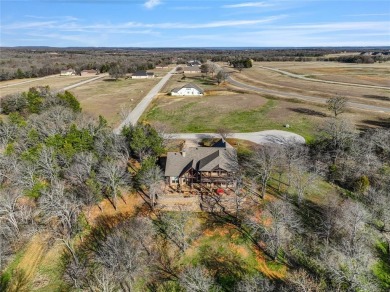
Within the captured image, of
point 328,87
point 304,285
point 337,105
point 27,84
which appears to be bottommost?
point 304,285

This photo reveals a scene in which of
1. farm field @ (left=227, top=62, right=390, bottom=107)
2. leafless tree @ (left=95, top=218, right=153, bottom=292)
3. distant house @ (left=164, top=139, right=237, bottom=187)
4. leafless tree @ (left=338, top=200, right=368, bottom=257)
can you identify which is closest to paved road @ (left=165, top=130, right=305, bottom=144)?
distant house @ (left=164, top=139, right=237, bottom=187)

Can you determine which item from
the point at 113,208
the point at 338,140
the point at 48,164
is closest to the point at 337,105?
the point at 338,140

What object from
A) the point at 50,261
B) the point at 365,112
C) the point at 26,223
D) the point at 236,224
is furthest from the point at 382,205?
the point at 365,112

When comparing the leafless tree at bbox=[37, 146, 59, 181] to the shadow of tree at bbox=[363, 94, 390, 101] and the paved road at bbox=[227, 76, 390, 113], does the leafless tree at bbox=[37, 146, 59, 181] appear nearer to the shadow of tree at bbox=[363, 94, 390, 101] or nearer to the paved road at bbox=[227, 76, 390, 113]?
the paved road at bbox=[227, 76, 390, 113]

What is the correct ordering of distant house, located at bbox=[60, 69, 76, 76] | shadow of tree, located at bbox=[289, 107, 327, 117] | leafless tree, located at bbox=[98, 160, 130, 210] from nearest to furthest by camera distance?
leafless tree, located at bbox=[98, 160, 130, 210], shadow of tree, located at bbox=[289, 107, 327, 117], distant house, located at bbox=[60, 69, 76, 76]

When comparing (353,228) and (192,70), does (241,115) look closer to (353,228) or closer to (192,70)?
(353,228)

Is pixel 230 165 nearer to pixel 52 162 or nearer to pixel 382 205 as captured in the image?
pixel 382 205

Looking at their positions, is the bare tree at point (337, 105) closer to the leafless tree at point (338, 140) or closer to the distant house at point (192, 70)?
the leafless tree at point (338, 140)
